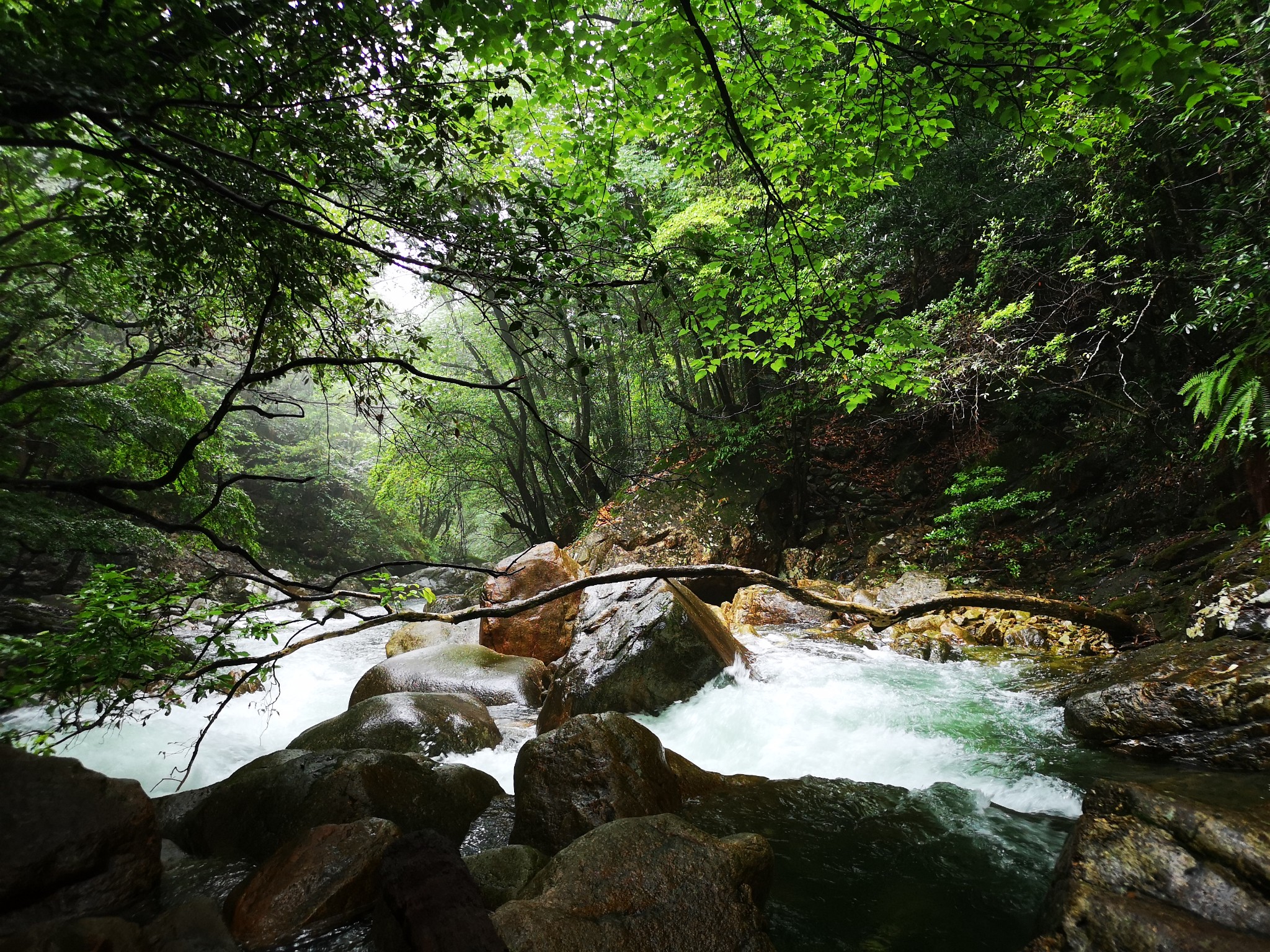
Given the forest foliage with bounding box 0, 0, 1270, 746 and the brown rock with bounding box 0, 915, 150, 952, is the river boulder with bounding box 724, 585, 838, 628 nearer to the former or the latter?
the forest foliage with bounding box 0, 0, 1270, 746

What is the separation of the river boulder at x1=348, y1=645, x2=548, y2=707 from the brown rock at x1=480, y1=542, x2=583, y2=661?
813 mm

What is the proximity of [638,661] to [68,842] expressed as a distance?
14.8 ft

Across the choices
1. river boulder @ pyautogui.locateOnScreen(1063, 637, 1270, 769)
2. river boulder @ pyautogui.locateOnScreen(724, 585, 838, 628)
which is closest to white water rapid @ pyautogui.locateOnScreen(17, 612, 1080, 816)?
river boulder @ pyautogui.locateOnScreen(1063, 637, 1270, 769)

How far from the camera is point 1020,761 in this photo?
441 centimetres

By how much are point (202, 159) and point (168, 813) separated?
15.0 feet

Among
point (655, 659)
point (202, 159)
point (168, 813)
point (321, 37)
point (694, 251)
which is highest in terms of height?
point (321, 37)

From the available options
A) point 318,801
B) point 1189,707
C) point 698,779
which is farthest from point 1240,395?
point 318,801

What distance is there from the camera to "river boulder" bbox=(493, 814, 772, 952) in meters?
2.44

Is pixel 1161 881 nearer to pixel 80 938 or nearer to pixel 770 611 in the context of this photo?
pixel 80 938

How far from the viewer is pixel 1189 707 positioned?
389 cm

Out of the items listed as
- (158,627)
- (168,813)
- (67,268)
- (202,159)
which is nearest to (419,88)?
(202,159)

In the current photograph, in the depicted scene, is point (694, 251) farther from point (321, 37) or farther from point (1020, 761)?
point (1020, 761)

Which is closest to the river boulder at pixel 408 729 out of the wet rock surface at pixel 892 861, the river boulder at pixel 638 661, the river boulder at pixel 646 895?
the river boulder at pixel 638 661

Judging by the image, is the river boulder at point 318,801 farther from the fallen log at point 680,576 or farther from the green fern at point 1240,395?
the green fern at point 1240,395
